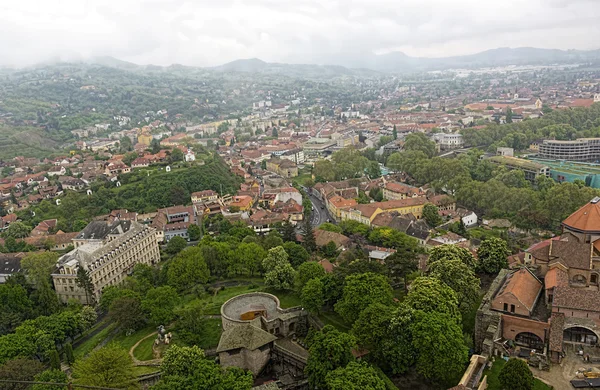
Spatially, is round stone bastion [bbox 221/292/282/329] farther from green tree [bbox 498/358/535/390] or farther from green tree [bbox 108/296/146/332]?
green tree [bbox 498/358/535/390]

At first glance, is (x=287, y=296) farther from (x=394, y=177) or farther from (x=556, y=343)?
(x=394, y=177)

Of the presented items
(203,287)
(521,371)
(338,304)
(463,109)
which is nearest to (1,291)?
(203,287)

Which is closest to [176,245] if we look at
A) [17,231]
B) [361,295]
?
[17,231]

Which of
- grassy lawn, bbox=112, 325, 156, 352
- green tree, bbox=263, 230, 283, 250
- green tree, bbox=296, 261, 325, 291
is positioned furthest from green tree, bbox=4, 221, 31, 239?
green tree, bbox=296, 261, 325, 291

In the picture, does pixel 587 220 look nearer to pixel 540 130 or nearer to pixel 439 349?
pixel 439 349

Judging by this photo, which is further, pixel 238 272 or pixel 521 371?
pixel 238 272

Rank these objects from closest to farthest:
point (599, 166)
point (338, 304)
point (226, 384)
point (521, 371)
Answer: point (521, 371)
point (226, 384)
point (338, 304)
point (599, 166)
